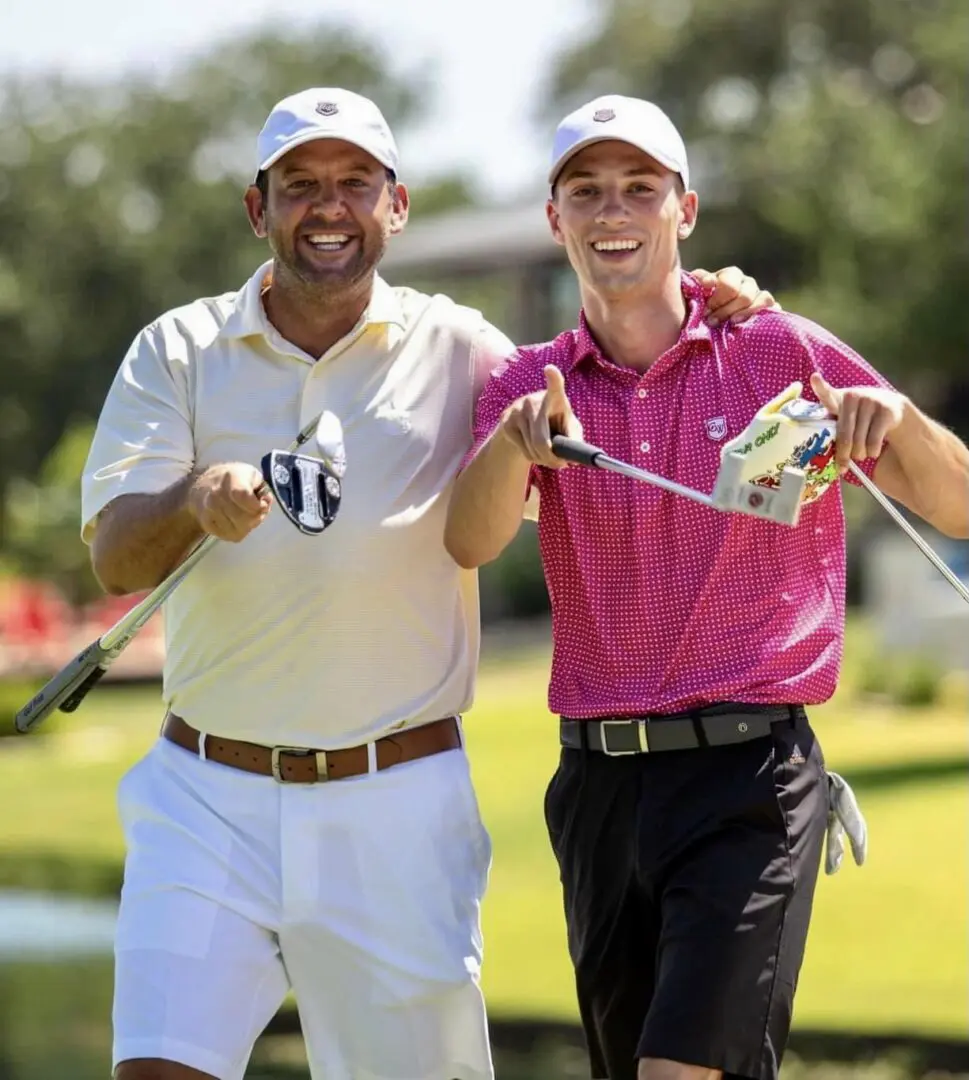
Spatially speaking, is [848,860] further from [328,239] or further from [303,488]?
[303,488]

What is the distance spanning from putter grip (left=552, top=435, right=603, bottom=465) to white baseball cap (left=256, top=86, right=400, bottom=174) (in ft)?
2.89

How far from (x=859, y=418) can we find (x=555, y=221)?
33.3 inches

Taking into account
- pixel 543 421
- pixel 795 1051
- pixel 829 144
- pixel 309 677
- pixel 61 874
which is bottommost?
pixel 61 874

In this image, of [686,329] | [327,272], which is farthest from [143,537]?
[686,329]

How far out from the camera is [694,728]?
13.2ft

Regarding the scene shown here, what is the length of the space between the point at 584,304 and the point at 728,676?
78cm

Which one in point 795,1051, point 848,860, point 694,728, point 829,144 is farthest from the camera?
point 829,144

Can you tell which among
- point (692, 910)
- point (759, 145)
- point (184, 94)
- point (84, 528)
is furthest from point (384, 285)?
point (184, 94)

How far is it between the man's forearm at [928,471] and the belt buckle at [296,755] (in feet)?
3.81

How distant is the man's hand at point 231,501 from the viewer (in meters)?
3.84

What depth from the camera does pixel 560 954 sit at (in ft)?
32.1

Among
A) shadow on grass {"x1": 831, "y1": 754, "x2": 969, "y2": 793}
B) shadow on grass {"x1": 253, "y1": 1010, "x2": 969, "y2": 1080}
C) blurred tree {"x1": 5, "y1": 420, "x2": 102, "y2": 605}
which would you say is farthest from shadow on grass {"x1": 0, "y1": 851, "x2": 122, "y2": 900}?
blurred tree {"x1": 5, "y1": 420, "x2": 102, "y2": 605}

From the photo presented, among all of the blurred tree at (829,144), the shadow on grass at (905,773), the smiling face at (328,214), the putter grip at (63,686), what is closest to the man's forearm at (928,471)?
the smiling face at (328,214)

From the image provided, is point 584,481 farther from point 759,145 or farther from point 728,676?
point 759,145
